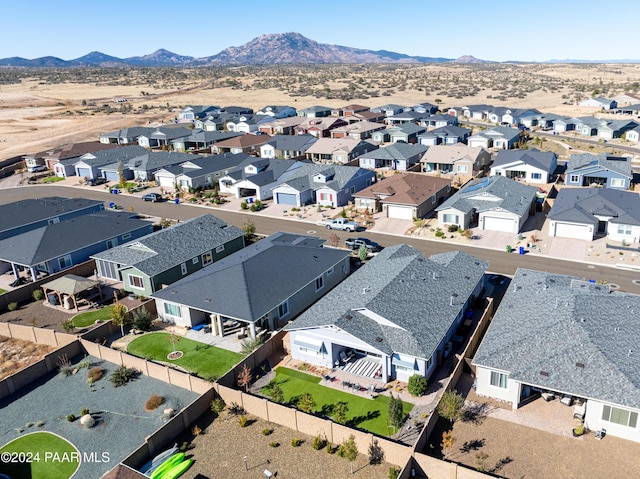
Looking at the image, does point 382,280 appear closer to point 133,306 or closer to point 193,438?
point 193,438

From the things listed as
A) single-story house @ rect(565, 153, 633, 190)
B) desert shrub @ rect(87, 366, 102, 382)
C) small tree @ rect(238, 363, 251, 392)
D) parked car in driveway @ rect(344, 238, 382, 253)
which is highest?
single-story house @ rect(565, 153, 633, 190)

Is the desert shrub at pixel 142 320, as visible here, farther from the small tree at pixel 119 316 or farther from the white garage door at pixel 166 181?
the white garage door at pixel 166 181

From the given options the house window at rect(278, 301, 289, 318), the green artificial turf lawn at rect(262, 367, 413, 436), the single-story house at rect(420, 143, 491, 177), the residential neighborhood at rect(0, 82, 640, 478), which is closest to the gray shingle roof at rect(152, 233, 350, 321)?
the residential neighborhood at rect(0, 82, 640, 478)

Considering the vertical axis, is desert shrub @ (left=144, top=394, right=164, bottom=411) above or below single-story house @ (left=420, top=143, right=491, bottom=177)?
below

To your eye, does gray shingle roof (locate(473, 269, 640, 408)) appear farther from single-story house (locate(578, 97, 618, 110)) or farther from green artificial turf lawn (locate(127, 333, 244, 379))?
single-story house (locate(578, 97, 618, 110))

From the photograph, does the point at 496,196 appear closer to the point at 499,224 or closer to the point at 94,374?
the point at 499,224

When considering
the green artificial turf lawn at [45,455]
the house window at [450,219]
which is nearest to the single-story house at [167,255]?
the green artificial turf lawn at [45,455]

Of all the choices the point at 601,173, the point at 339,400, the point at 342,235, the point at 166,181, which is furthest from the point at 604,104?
the point at 339,400
